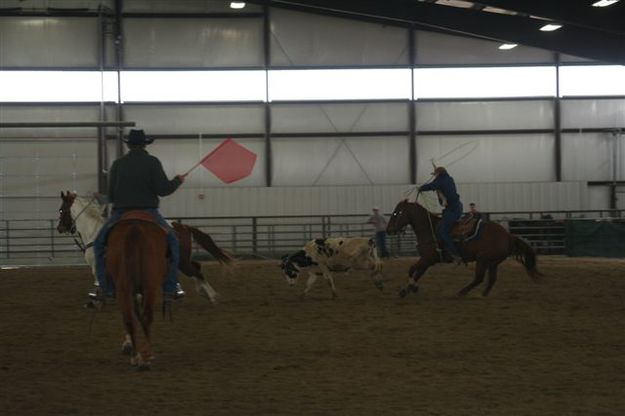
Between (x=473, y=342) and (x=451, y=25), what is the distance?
747 inches

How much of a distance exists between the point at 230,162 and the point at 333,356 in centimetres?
232

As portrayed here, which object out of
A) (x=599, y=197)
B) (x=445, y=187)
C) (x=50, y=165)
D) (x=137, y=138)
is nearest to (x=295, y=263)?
(x=445, y=187)

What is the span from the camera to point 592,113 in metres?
29.6

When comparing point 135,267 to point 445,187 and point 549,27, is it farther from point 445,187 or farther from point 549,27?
point 549,27

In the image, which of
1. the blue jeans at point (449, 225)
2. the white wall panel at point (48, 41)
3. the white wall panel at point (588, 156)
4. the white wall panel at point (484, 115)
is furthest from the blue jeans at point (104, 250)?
the white wall panel at point (588, 156)

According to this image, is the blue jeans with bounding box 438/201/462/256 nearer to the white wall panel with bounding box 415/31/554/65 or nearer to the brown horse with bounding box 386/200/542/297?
the brown horse with bounding box 386/200/542/297

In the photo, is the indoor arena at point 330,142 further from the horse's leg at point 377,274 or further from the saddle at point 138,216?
the saddle at point 138,216

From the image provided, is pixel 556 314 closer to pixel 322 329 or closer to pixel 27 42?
pixel 322 329

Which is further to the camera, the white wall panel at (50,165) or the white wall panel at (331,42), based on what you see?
the white wall panel at (331,42)

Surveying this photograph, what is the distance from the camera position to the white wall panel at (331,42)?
28.7m

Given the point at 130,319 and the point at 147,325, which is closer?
the point at 130,319

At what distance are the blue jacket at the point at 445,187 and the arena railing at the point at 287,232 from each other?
13.1 m

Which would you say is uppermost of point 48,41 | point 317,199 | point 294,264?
point 48,41

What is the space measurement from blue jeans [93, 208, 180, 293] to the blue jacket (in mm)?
5857
